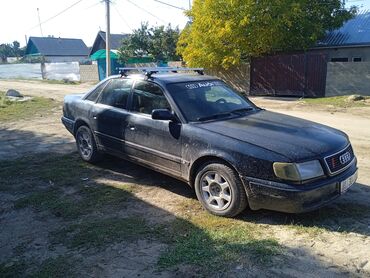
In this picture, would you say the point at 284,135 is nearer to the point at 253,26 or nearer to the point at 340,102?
the point at 340,102

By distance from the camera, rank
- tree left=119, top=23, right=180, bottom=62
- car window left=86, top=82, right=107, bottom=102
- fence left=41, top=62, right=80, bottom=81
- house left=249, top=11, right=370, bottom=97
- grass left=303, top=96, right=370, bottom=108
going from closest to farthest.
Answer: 1. car window left=86, top=82, right=107, bottom=102
2. grass left=303, top=96, right=370, bottom=108
3. house left=249, top=11, right=370, bottom=97
4. tree left=119, top=23, right=180, bottom=62
5. fence left=41, top=62, right=80, bottom=81

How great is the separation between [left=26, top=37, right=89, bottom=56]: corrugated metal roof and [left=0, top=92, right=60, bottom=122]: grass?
1884 inches

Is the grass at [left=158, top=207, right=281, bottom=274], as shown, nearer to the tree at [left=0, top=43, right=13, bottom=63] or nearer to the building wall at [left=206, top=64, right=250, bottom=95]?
the building wall at [left=206, top=64, right=250, bottom=95]

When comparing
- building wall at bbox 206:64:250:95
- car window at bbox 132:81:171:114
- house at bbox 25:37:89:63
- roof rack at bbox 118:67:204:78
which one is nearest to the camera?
car window at bbox 132:81:171:114

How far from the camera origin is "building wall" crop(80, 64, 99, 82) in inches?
1296

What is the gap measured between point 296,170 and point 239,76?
18.6 m

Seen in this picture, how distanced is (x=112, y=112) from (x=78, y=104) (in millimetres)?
1173

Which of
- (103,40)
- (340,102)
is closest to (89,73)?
(103,40)

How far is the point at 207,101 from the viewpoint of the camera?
5.20m

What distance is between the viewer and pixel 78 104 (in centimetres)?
682

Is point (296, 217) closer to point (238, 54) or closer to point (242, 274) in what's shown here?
point (242, 274)

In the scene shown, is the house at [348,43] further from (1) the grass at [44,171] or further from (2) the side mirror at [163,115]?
(2) the side mirror at [163,115]

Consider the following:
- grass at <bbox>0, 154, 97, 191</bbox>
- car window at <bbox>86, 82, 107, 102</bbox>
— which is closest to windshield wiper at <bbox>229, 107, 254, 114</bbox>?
car window at <bbox>86, 82, 107, 102</bbox>

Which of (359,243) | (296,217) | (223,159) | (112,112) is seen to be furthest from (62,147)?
(359,243)
